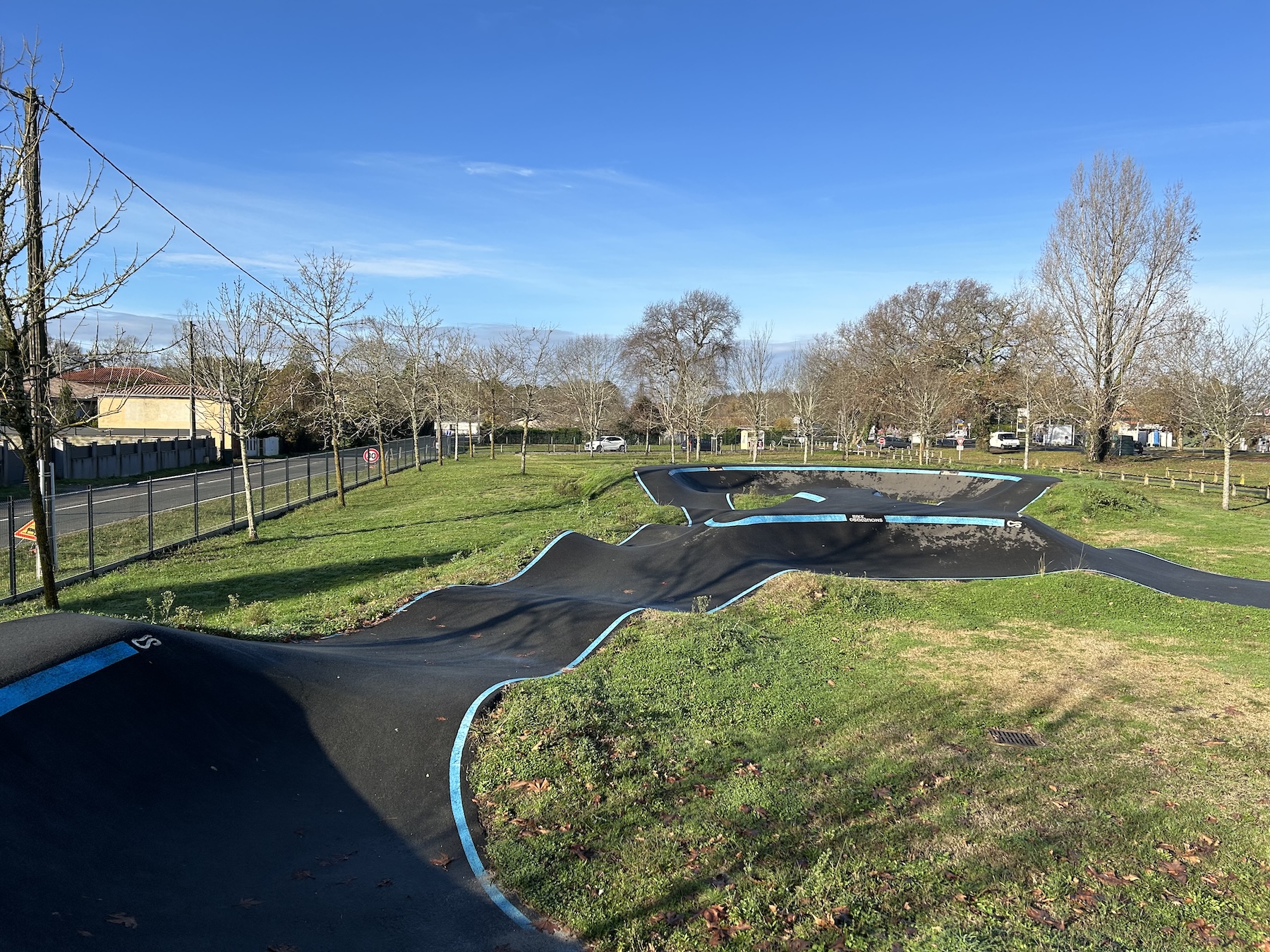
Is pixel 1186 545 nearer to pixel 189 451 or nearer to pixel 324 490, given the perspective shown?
pixel 324 490

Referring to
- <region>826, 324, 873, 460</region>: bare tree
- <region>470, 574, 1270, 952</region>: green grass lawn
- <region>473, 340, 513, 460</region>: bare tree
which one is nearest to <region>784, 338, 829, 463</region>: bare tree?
<region>826, 324, 873, 460</region>: bare tree

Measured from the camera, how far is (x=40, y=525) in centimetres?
1020

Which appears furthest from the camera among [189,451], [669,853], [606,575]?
[189,451]

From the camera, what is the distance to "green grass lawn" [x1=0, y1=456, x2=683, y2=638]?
37.8ft

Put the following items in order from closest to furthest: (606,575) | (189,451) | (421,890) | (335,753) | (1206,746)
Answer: (421,890) → (335,753) → (1206,746) → (606,575) → (189,451)

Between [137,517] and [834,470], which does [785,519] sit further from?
[834,470]

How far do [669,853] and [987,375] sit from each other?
181ft

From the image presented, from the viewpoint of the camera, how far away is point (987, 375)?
53.4m

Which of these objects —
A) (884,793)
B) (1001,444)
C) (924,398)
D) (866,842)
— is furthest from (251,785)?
(1001,444)

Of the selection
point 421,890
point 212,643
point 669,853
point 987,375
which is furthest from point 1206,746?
point 987,375

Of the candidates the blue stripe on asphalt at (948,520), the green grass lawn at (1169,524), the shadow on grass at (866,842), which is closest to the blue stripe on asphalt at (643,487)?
the blue stripe on asphalt at (948,520)

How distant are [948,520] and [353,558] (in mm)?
13514

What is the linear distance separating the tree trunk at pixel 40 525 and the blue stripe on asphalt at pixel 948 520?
626 inches

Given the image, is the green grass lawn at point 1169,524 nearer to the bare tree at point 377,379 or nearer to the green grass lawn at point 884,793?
the green grass lawn at point 884,793
